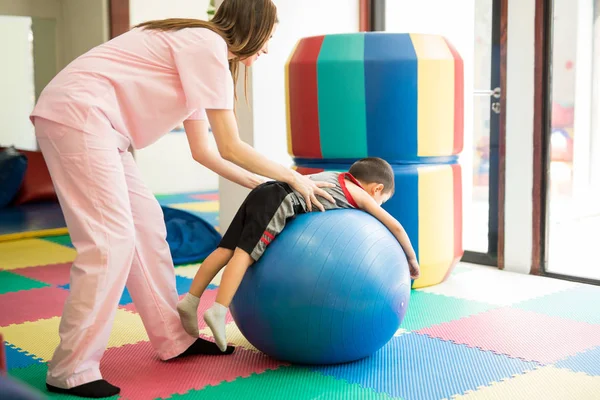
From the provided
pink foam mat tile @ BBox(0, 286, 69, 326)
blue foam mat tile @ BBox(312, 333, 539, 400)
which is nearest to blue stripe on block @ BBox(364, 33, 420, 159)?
blue foam mat tile @ BBox(312, 333, 539, 400)

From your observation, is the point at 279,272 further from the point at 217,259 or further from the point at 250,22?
the point at 250,22

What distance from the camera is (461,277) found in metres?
3.94

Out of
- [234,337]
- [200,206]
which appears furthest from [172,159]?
[234,337]

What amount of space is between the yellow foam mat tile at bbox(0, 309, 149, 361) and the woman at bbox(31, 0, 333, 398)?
55cm

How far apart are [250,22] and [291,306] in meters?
0.89

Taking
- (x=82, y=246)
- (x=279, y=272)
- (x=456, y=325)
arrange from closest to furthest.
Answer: (x=82, y=246) → (x=279, y=272) → (x=456, y=325)

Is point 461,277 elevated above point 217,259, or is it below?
below

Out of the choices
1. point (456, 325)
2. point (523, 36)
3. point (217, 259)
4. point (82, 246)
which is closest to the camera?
point (82, 246)

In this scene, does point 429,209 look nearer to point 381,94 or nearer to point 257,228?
point 381,94

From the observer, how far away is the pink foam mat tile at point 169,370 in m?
2.31

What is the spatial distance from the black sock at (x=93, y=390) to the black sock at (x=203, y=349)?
385 millimetres

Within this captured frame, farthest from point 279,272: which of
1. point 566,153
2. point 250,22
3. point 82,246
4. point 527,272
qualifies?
point 566,153

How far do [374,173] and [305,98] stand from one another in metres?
0.95

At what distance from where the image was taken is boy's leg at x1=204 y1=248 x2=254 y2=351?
2.35 meters
